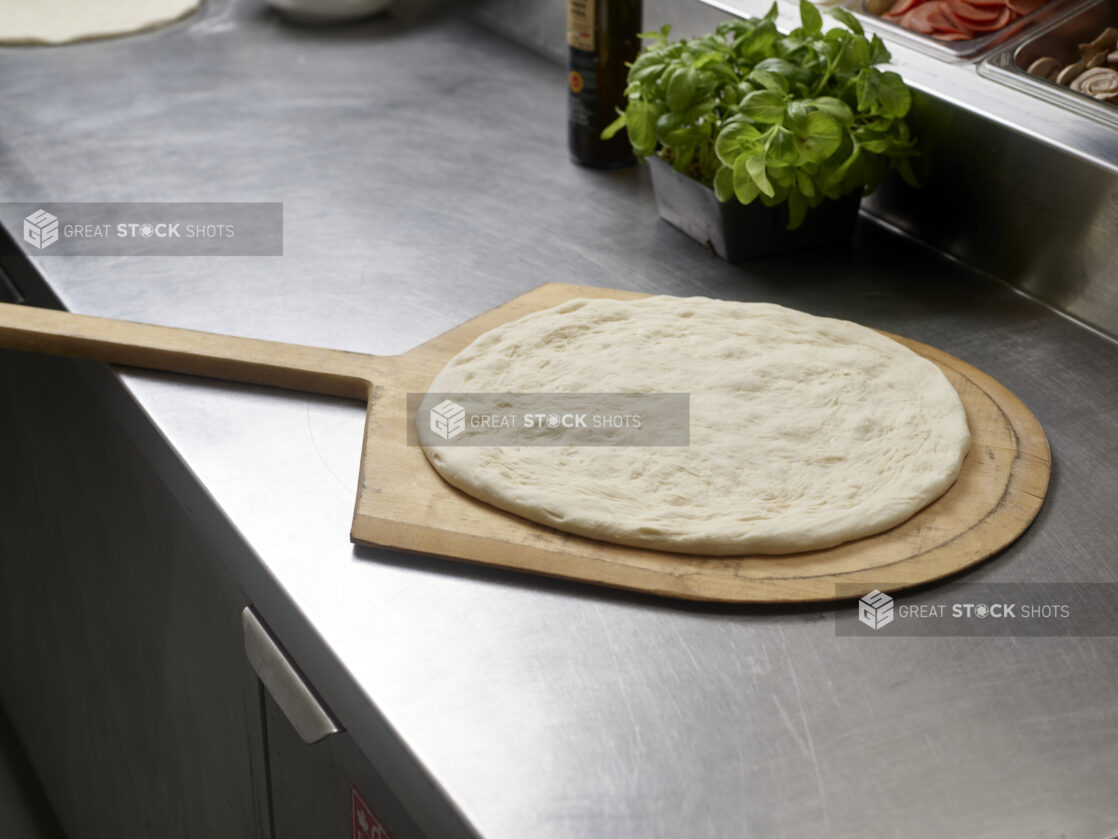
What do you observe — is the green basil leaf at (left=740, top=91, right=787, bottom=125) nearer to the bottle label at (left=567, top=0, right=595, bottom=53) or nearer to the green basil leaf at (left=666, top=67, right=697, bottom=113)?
the green basil leaf at (left=666, top=67, right=697, bottom=113)

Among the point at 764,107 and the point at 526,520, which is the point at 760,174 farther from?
the point at 526,520

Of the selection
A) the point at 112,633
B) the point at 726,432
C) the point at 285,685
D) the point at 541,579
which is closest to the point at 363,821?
the point at 285,685

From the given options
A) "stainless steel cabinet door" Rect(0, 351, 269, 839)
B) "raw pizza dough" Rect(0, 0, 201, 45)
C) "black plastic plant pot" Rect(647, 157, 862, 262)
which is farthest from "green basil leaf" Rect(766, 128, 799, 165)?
"raw pizza dough" Rect(0, 0, 201, 45)

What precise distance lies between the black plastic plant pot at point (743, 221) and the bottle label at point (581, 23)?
0.19 metres

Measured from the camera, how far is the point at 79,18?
1.99 metres

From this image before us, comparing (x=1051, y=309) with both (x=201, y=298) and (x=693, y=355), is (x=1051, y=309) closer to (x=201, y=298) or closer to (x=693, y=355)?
(x=693, y=355)

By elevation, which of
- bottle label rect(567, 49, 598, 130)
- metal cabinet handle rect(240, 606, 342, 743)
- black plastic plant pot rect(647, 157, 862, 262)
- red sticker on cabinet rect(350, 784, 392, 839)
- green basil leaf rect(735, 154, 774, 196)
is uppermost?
green basil leaf rect(735, 154, 774, 196)

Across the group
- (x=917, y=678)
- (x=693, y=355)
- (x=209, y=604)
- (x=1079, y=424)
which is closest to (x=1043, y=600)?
(x=917, y=678)

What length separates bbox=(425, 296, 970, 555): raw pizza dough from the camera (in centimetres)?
77

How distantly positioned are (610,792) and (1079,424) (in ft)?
1.92

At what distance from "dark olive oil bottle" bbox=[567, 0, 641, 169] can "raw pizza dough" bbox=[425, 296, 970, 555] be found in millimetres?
404

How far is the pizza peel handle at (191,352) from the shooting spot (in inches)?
37.1

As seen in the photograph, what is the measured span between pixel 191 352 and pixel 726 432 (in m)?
0.49

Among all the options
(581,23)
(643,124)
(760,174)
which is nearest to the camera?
(760,174)
